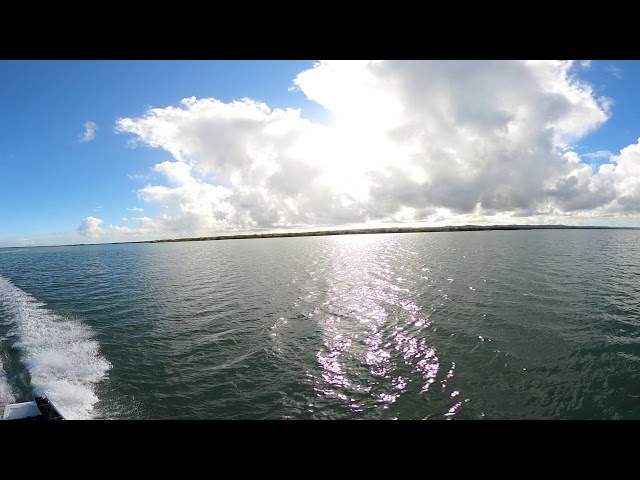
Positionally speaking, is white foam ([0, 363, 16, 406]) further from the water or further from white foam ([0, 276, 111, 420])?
white foam ([0, 276, 111, 420])

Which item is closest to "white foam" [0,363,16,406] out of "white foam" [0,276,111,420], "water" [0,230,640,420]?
"water" [0,230,640,420]

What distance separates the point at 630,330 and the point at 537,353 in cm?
857

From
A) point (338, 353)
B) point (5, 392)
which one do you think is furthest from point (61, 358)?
point (338, 353)

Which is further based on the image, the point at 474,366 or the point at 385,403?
the point at 474,366

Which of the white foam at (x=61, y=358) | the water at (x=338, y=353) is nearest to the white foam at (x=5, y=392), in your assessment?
the water at (x=338, y=353)

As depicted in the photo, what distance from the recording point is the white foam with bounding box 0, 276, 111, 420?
12.7 metres

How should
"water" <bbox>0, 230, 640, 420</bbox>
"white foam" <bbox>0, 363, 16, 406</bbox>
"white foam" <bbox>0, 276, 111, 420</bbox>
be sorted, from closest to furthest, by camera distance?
1. "water" <bbox>0, 230, 640, 420</bbox>
2. "white foam" <bbox>0, 363, 16, 406</bbox>
3. "white foam" <bbox>0, 276, 111, 420</bbox>

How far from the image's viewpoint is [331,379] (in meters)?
13.7

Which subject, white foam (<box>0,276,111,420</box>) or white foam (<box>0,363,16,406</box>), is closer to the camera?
white foam (<box>0,363,16,406</box>)

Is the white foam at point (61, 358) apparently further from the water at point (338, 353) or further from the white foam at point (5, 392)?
the white foam at point (5, 392)

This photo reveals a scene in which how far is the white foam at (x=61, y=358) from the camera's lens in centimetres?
1268

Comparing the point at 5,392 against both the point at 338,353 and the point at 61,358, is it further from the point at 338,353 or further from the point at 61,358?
the point at 338,353
